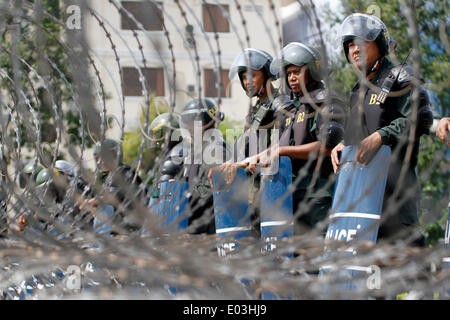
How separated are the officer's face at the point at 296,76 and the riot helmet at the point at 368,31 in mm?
558

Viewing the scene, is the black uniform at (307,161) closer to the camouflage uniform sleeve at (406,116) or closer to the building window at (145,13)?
the camouflage uniform sleeve at (406,116)

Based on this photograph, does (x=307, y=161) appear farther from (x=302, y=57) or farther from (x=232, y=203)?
(x=302, y=57)

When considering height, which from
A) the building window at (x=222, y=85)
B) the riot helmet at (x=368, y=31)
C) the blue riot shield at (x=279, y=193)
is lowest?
the blue riot shield at (x=279, y=193)

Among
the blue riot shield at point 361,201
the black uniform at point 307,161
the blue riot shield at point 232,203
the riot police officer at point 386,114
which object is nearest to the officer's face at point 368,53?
the riot police officer at point 386,114

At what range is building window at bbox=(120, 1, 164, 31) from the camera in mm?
Answer: 3397

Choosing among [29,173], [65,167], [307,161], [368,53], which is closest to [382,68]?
[368,53]

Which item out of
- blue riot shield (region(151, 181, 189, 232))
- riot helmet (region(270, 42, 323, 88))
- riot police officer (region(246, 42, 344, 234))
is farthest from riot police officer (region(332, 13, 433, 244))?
blue riot shield (region(151, 181, 189, 232))

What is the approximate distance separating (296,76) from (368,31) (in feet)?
2.71

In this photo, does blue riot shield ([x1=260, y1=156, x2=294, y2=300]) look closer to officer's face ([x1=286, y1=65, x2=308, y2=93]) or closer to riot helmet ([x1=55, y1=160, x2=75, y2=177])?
officer's face ([x1=286, y1=65, x2=308, y2=93])

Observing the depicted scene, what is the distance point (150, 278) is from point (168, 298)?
13 cm

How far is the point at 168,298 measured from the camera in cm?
249

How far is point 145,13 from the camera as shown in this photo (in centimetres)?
416

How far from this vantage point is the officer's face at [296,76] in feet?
16.5
